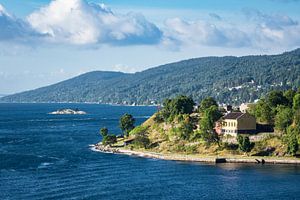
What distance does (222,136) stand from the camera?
14612cm

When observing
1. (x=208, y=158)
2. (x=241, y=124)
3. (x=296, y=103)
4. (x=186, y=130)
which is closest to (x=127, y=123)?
(x=186, y=130)

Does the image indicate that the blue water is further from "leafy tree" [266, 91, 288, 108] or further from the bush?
"leafy tree" [266, 91, 288, 108]

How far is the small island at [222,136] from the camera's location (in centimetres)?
13375

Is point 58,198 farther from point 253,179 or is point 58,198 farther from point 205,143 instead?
point 205,143

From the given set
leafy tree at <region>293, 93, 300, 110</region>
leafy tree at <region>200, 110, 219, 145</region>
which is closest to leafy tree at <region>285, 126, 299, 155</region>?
A: leafy tree at <region>293, 93, 300, 110</region>

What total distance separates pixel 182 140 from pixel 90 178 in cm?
4525

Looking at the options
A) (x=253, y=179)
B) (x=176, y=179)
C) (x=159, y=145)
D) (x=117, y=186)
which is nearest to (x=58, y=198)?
(x=117, y=186)

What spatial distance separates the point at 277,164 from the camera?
413ft

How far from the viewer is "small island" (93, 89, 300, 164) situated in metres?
134

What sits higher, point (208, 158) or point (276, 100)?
point (276, 100)

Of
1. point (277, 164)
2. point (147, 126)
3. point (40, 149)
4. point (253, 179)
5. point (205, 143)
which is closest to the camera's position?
point (253, 179)

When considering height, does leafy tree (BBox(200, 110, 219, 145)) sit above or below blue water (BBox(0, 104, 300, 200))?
above

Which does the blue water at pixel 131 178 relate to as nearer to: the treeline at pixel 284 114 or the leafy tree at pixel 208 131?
the treeline at pixel 284 114

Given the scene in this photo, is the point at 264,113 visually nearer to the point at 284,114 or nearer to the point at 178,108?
the point at 284,114
